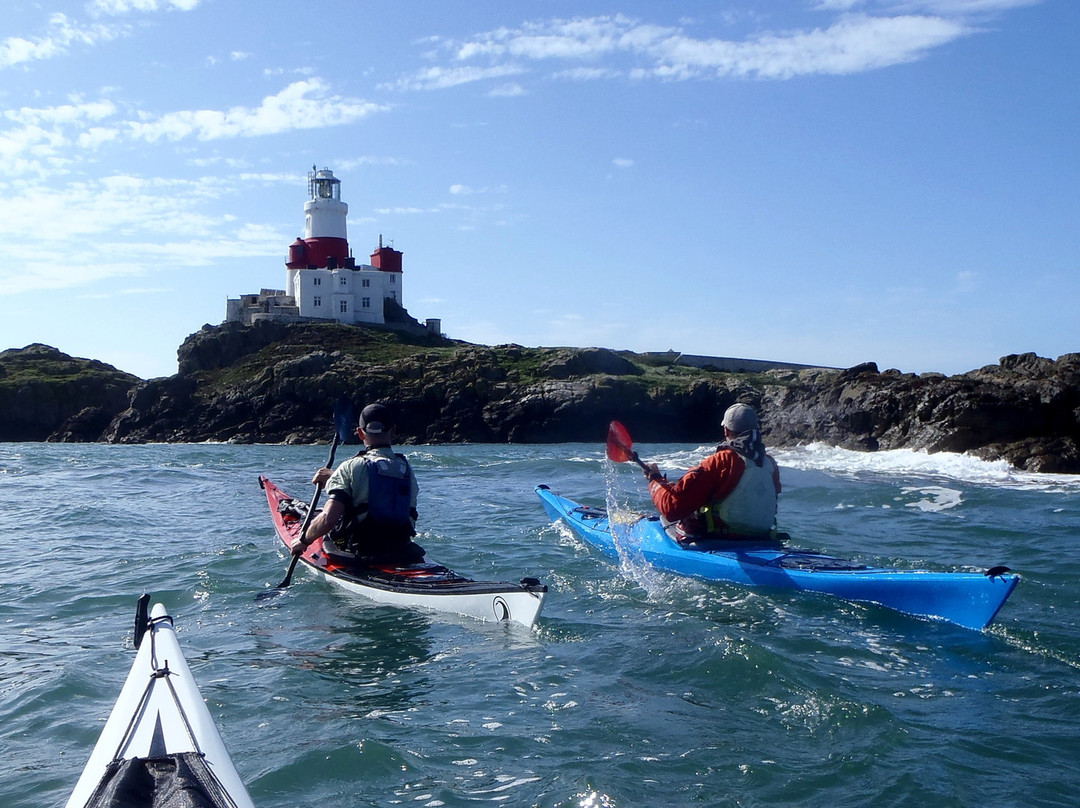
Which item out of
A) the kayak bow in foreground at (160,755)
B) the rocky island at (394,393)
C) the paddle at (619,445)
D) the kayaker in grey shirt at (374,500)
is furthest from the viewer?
the rocky island at (394,393)

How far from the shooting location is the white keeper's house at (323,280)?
57969mm

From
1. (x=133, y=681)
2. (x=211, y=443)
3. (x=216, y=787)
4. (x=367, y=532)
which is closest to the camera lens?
(x=216, y=787)

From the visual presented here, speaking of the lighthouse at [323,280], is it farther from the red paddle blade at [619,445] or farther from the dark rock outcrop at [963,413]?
the red paddle blade at [619,445]

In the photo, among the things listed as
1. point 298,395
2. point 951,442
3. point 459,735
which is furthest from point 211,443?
point 459,735

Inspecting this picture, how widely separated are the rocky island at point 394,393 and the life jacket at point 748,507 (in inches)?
736

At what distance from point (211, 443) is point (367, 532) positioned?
38468 mm

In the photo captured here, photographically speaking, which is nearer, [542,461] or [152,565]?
[152,565]

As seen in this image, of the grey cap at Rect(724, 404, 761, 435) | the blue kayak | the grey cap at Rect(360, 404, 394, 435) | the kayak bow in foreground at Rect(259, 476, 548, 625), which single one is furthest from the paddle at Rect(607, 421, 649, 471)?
the grey cap at Rect(360, 404, 394, 435)

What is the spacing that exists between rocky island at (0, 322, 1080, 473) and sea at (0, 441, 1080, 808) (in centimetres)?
1941

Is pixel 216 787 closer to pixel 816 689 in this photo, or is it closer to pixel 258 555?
pixel 816 689

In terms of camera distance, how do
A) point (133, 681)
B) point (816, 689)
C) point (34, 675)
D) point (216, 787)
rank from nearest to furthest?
point (216, 787) → point (133, 681) → point (816, 689) → point (34, 675)

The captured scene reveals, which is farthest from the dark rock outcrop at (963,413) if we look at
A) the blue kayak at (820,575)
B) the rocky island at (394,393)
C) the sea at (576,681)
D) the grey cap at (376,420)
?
the grey cap at (376,420)

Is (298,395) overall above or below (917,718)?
above

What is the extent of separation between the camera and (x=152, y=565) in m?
9.34
